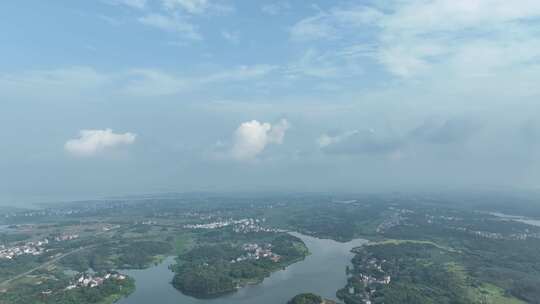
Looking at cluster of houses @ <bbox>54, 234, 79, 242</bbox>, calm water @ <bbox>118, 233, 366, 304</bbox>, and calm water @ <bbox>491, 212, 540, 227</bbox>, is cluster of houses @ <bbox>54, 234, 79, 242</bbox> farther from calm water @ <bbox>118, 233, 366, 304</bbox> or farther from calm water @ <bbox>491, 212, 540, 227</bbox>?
calm water @ <bbox>491, 212, 540, 227</bbox>

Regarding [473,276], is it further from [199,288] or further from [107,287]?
[107,287]

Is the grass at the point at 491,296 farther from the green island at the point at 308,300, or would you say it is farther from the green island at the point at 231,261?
the green island at the point at 231,261

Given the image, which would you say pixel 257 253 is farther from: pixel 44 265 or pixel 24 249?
pixel 24 249

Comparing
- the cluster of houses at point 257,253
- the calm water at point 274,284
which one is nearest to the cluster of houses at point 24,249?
the calm water at point 274,284

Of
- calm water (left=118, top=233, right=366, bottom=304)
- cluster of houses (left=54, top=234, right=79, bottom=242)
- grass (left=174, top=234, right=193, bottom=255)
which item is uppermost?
cluster of houses (left=54, top=234, right=79, bottom=242)

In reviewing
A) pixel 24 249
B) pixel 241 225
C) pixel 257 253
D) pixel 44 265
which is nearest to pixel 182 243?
pixel 257 253

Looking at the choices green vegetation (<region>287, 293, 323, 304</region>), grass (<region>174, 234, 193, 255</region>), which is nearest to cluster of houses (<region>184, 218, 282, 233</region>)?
grass (<region>174, 234, 193, 255</region>)
